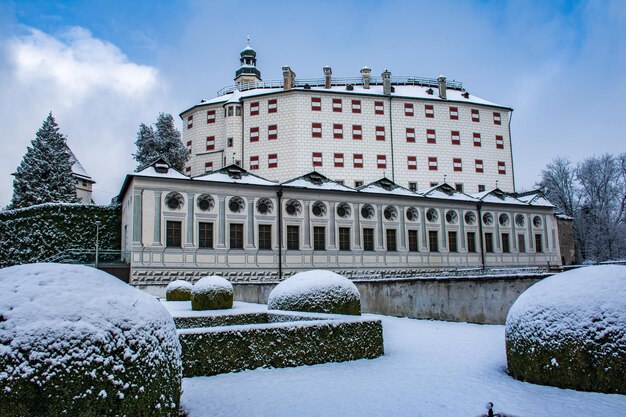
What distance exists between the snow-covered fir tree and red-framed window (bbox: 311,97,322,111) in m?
13.9

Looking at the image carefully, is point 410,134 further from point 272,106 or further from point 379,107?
point 272,106

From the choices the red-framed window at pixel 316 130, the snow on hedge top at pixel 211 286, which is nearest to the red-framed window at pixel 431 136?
the red-framed window at pixel 316 130

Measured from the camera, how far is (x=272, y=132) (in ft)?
157

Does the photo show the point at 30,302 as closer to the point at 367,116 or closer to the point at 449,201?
the point at 449,201

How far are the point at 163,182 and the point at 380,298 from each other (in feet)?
57.0

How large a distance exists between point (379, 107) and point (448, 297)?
119 feet

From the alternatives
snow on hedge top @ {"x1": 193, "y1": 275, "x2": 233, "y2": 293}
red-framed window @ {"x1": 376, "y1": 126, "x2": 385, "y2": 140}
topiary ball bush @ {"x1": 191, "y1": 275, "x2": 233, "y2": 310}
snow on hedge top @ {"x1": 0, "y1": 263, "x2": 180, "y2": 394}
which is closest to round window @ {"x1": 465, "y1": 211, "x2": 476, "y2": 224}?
red-framed window @ {"x1": 376, "y1": 126, "x2": 385, "y2": 140}

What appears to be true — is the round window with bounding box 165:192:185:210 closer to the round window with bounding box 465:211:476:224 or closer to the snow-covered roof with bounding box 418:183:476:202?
the snow-covered roof with bounding box 418:183:476:202

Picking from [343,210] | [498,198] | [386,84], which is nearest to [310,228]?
[343,210]

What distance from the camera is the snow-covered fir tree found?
165ft

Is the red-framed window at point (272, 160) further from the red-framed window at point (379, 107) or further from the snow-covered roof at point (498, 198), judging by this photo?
the snow-covered roof at point (498, 198)

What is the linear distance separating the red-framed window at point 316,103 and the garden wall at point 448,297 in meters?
30.6

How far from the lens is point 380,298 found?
18625 mm

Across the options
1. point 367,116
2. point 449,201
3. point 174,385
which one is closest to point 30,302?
point 174,385
